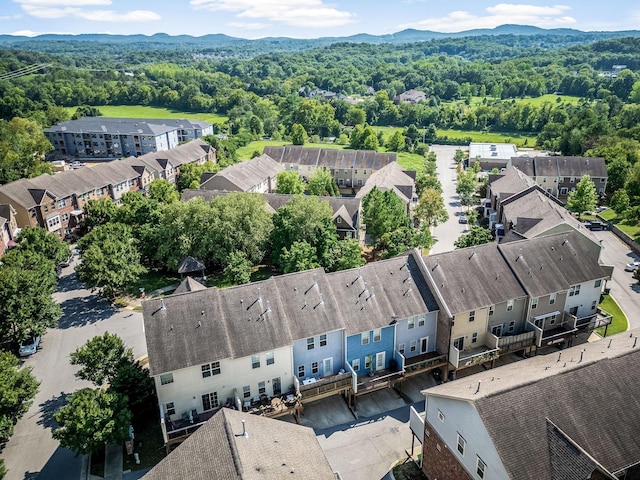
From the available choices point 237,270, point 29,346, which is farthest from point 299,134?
point 29,346

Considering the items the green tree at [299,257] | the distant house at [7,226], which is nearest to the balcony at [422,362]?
the green tree at [299,257]

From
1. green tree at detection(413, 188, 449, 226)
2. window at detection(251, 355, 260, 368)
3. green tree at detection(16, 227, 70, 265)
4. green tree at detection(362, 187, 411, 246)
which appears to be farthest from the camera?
green tree at detection(413, 188, 449, 226)

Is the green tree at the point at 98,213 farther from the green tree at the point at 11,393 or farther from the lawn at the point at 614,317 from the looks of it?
the lawn at the point at 614,317

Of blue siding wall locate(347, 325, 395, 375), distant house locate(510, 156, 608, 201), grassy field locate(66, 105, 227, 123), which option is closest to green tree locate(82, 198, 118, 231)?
blue siding wall locate(347, 325, 395, 375)

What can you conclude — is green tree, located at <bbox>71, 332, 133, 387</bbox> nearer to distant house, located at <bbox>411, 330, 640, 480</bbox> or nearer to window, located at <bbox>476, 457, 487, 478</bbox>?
distant house, located at <bbox>411, 330, 640, 480</bbox>

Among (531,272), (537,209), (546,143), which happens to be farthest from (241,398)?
(546,143)

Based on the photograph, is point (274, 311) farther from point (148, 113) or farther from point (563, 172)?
A: point (148, 113)
